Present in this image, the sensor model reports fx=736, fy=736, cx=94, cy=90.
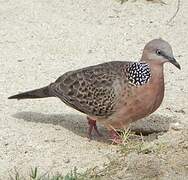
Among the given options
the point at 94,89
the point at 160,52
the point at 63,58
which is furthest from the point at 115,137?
the point at 63,58

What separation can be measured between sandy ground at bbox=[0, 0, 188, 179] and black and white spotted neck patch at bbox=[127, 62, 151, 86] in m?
0.59

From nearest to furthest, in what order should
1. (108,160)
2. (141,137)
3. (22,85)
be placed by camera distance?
(108,160) < (141,137) < (22,85)

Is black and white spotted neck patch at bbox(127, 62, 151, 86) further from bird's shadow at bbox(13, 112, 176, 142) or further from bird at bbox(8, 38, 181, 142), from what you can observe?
bird's shadow at bbox(13, 112, 176, 142)

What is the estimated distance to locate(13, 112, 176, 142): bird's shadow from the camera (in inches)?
269

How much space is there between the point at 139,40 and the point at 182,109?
1775 mm

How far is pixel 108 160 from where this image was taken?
6.00m

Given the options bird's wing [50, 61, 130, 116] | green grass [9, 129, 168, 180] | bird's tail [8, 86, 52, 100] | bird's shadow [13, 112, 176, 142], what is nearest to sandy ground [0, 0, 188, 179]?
bird's shadow [13, 112, 176, 142]

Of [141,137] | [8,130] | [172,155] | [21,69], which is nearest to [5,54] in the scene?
[21,69]

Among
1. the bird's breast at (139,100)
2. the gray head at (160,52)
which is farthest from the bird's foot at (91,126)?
the gray head at (160,52)

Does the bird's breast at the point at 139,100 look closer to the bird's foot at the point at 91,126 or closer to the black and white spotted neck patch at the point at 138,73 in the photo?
the black and white spotted neck patch at the point at 138,73

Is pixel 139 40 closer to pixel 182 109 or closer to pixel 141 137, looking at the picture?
pixel 182 109

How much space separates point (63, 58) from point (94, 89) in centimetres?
183

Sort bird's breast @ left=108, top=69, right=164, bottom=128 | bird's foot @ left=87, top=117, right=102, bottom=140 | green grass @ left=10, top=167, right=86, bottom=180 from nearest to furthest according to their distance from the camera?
green grass @ left=10, top=167, right=86, bottom=180, bird's breast @ left=108, top=69, right=164, bottom=128, bird's foot @ left=87, top=117, right=102, bottom=140

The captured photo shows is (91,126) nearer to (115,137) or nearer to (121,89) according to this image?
(115,137)
